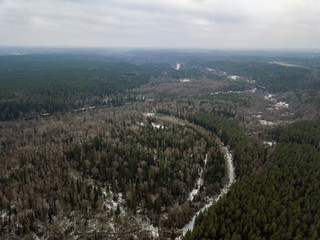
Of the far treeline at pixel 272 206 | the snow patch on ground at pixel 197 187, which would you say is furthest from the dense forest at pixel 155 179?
the snow patch on ground at pixel 197 187

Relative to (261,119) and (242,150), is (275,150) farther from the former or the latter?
(261,119)

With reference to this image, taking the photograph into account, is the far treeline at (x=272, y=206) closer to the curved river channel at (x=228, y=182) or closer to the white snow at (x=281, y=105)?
the curved river channel at (x=228, y=182)

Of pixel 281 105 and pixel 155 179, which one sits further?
pixel 281 105

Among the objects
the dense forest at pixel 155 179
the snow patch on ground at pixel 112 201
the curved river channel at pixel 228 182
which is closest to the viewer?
the dense forest at pixel 155 179

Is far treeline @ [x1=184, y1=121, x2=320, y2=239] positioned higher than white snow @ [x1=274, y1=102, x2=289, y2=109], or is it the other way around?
white snow @ [x1=274, y1=102, x2=289, y2=109]

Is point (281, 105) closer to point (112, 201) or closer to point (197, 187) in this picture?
point (197, 187)

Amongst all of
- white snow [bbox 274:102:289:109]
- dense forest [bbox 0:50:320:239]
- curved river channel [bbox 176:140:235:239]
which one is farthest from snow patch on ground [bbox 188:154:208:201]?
white snow [bbox 274:102:289:109]

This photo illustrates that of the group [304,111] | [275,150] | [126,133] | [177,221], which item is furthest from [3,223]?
[304,111]

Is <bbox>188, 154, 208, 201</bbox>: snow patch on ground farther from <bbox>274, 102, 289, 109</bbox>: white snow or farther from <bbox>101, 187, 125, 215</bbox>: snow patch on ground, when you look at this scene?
<bbox>274, 102, 289, 109</bbox>: white snow

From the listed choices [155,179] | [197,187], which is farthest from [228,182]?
[155,179]
